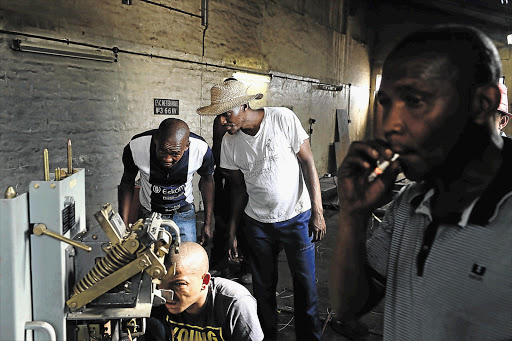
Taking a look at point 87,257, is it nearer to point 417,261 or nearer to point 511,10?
point 417,261

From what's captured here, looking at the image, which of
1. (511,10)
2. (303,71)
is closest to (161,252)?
(303,71)

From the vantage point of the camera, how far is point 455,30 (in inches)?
35.8

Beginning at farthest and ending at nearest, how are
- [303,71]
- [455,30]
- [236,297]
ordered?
[303,71]
[236,297]
[455,30]

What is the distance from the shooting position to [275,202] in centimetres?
296

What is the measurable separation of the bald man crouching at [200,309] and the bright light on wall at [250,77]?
5822 mm

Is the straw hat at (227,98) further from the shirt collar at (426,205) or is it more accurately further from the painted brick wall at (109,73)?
the painted brick wall at (109,73)

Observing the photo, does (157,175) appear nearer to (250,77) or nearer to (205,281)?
(205,281)

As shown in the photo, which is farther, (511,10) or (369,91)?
(369,91)

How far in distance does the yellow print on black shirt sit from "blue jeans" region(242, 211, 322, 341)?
858 millimetres

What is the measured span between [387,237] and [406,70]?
0.47 meters

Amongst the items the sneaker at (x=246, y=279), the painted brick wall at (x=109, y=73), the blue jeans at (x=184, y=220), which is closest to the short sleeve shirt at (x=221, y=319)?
the blue jeans at (x=184, y=220)

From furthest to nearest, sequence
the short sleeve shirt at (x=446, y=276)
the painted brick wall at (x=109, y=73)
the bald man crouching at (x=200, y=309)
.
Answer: the painted brick wall at (x=109, y=73) → the bald man crouching at (x=200, y=309) → the short sleeve shirt at (x=446, y=276)

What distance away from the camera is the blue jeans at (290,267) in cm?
291

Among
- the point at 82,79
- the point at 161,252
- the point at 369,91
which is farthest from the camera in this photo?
the point at 369,91
